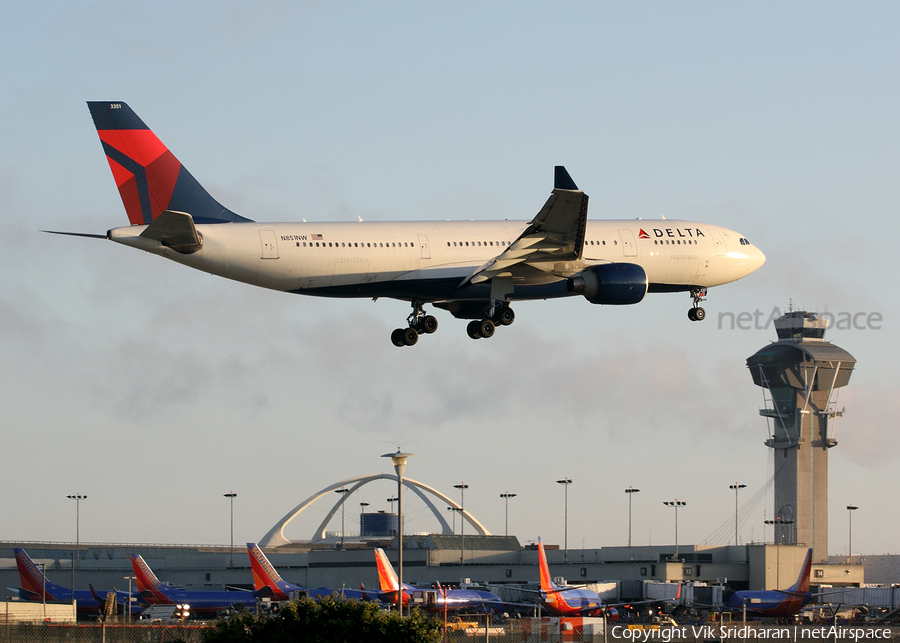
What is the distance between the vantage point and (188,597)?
197 feet

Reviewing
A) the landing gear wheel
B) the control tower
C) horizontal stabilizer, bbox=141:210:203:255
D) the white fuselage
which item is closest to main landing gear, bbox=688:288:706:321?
the white fuselage

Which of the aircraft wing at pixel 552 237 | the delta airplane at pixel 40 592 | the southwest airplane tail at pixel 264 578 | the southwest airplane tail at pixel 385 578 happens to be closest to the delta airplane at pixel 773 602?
the southwest airplane tail at pixel 385 578

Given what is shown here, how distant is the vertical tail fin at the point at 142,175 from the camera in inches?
1842

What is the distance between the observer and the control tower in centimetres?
15600

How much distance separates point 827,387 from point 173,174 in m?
130

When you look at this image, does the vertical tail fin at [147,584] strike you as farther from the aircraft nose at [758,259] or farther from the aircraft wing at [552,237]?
the aircraft nose at [758,259]

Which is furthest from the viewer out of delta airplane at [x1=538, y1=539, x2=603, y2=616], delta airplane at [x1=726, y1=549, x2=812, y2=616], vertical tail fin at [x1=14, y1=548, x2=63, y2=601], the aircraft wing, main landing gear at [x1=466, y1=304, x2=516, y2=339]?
delta airplane at [x1=726, y1=549, x2=812, y2=616]

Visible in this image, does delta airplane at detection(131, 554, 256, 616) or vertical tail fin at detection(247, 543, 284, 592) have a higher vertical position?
vertical tail fin at detection(247, 543, 284, 592)

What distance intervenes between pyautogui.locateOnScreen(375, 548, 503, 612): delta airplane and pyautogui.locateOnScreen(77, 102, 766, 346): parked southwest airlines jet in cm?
1440

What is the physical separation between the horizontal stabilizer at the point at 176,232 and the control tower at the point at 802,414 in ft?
412

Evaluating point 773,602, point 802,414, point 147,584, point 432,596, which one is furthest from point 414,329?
point 802,414

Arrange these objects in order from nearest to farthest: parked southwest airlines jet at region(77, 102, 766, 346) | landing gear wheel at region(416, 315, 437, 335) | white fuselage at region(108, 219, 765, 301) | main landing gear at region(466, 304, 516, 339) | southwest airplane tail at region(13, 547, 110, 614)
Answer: parked southwest airlines jet at region(77, 102, 766, 346) < white fuselage at region(108, 219, 765, 301) < main landing gear at region(466, 304, 516, 339) < landing gear wheel at region(416, 315, 437, 335) < southwest airplane tail at region(13, 547, 110, 614)

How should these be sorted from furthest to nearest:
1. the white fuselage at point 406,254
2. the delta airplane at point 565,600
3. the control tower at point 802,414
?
the control tower at point 802,414 → the delta airplane at point 565,600 → the white fuselage at point 406,254

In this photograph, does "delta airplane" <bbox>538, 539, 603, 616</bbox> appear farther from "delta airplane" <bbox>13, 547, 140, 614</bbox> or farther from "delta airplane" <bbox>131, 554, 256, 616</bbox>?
"delta airplane" <bbox>13, 547, 140, 614</bbox>
